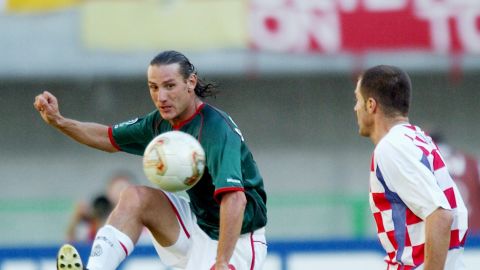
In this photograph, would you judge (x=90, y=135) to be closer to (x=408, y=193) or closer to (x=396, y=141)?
(x=396, y=141)

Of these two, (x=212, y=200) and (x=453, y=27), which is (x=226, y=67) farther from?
(x=212, y=200)

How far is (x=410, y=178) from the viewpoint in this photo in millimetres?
6195

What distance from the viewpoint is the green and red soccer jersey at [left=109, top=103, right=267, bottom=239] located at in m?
6.92

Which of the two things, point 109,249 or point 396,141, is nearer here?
point 396,141

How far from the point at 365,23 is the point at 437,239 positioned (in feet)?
29.0

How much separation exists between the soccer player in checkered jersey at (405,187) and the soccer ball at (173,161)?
95 centimetres

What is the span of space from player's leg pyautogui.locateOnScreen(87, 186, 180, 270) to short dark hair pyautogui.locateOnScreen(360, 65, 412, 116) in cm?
148

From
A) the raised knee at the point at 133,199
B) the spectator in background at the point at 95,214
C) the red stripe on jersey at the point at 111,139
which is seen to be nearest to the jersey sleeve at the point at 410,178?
the raised knee at the point at 133,199

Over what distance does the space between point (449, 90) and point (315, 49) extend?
2.19 m

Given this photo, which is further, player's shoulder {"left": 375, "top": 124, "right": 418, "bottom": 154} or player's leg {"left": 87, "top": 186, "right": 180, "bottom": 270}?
player's leg {"left": 87, "top": 186, "right": 180, "bottom": 270}

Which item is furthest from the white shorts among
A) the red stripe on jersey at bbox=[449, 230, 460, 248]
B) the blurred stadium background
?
the blurred stadium background

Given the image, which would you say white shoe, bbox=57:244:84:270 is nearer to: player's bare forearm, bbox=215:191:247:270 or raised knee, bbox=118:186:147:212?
raised knee, bbox=118:186:147:212

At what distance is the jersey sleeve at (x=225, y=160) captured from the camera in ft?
22.5

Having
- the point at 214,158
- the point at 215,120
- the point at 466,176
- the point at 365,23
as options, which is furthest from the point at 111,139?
the point at 365,23
